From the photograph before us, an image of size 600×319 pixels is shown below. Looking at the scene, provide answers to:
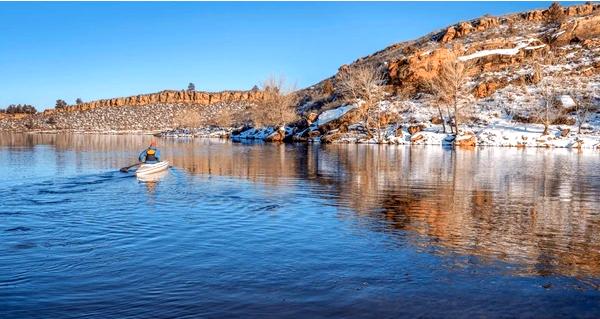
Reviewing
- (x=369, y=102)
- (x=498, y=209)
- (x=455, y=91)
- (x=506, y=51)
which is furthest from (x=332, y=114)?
(x=498, y=209)

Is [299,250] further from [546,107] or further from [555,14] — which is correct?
[555,14]

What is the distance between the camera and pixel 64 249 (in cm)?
1197

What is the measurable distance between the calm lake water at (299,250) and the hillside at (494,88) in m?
46.2

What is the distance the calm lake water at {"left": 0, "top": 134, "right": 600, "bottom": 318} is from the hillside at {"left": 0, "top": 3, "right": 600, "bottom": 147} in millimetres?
46165

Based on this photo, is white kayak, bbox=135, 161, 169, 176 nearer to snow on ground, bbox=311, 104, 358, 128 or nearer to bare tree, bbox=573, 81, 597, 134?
snow on ground, bbox=311, 104, 358, 128

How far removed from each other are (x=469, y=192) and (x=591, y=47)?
89027 millimetres

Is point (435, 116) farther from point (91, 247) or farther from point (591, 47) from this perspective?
point (91, 247)

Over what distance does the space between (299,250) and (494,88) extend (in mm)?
80832

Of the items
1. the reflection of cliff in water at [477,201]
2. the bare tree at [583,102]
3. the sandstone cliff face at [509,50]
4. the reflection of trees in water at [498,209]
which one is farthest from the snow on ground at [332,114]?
the reflection of trees in water at [498,209]

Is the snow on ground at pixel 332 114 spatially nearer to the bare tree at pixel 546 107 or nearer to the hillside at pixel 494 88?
the hillside at pixel 494 88

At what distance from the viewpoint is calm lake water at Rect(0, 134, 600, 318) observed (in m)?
8.53

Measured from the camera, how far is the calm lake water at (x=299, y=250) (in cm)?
853

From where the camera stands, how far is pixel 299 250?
39.6ft

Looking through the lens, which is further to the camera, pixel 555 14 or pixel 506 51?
pixel 555 14
